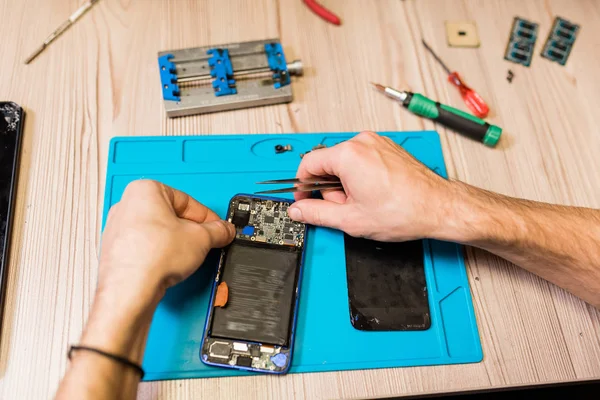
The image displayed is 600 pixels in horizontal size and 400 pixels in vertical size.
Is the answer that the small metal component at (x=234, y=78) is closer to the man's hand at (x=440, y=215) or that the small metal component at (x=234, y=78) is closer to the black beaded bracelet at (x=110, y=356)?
the man's hand at (x=440, y=215)

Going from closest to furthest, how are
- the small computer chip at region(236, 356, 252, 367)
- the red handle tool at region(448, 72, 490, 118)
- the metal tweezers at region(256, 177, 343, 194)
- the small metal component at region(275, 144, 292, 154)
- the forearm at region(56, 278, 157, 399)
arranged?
the forearm at region(56, 278, 157, 399), the small computer chip at region(236, 356, 252, 367), the metal tweezers at region(256, 177, 343, 194), the small metal component at region(275, 144, 292, 154), the red handle tool at region(448, 72, 490, 118)

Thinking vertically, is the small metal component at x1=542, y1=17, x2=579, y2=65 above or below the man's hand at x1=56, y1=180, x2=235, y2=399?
above

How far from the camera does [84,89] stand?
1.09 metres

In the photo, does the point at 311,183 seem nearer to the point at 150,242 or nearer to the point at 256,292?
the point at 256,292

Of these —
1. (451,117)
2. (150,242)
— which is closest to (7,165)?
(150,242)

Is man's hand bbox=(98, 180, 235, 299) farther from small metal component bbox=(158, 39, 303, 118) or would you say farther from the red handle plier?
the red handle plier

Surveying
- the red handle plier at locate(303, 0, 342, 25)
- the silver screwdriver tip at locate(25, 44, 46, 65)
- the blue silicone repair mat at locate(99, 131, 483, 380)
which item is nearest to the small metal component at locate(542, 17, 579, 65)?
the blue silicone repair mat at locate(99, 131, 483, 380)

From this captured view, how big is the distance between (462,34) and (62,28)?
1.09 m

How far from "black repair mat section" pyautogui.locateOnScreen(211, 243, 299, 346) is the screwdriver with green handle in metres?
0.51

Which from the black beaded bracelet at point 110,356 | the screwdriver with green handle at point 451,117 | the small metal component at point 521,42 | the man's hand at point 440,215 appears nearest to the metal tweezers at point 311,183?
the man's hand at point 440,215

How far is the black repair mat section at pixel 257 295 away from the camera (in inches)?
33.5

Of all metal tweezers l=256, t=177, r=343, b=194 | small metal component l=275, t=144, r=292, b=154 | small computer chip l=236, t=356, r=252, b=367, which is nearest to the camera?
small computer chip l=236, t=356, r=252, b=367

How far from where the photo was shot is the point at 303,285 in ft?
3.03

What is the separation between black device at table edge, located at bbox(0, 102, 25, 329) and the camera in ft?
2.96
